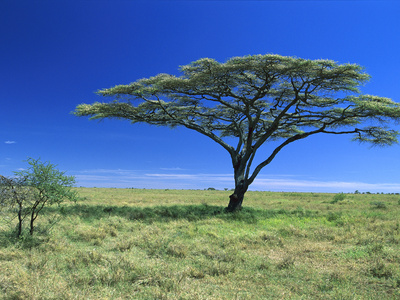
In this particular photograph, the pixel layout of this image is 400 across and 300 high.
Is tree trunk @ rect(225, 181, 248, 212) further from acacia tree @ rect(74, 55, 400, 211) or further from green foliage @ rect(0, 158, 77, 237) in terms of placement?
green foliage @ rect(0, 158, 77, 237)

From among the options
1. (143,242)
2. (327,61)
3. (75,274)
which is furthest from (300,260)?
(327,61)

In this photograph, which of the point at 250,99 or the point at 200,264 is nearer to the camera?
the point at 200,264

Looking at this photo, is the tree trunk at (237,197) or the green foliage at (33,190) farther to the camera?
the tree trunk at (237,197)

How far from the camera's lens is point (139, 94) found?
2005 centimetres

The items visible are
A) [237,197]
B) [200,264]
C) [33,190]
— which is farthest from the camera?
[237,197]

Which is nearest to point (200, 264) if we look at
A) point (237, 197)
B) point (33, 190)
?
point (33, 190)

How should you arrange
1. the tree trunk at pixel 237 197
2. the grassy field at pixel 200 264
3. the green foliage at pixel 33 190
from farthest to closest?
the tree trunk at pixel 237 197 < the green foliage at pixel 33 190 < the grassy field at pixel 200 264

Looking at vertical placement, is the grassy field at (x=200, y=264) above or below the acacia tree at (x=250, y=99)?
below

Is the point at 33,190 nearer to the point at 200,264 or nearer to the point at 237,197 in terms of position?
the point at 200,264

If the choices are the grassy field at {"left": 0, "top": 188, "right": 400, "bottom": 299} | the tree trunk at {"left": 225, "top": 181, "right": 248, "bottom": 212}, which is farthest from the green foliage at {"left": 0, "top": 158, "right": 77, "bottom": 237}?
the tree trunk at {"left": 225, "top": 181, "right": 248, "bottom": 212}

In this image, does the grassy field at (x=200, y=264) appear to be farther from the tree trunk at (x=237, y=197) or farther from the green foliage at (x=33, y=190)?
the tree trunk at (x=237, y=197)

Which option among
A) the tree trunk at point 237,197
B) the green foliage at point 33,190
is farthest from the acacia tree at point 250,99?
the green foliage at point 33,190

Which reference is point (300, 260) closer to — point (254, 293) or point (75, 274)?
point (254, 293)

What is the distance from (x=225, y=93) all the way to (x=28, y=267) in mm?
15379
